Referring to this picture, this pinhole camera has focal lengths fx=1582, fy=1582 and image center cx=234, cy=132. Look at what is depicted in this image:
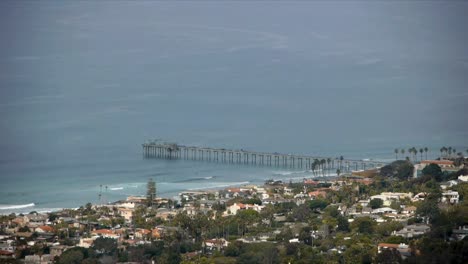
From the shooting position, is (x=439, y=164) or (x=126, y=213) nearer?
(x=126, y=213)

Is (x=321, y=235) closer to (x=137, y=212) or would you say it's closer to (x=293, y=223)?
(x=293, y=223)

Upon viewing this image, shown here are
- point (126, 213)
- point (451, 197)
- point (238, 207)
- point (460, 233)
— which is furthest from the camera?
point (238, 207)

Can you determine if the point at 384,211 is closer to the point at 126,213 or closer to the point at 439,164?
the point at 126,213

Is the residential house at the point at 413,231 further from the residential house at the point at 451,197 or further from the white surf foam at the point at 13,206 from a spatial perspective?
the white surf foam at the point at 13,206

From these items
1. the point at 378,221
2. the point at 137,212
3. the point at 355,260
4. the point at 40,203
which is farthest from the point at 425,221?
the point at 40,203

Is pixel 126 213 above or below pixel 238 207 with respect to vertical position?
below

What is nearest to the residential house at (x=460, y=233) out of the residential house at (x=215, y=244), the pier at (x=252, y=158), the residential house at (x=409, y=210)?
the residential house at (x=409, y=210)

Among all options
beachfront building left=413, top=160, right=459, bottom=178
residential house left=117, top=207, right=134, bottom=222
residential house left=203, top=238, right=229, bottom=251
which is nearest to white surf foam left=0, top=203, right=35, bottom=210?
residential house left=117, top=207, right=134, bottom=222

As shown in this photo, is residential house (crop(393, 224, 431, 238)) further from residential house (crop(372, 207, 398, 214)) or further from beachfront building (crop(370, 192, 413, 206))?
beachfront building (crop(370, 192, 413, 206))

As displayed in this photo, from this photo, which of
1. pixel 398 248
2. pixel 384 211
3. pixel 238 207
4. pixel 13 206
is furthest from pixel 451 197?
pixel 13 206
